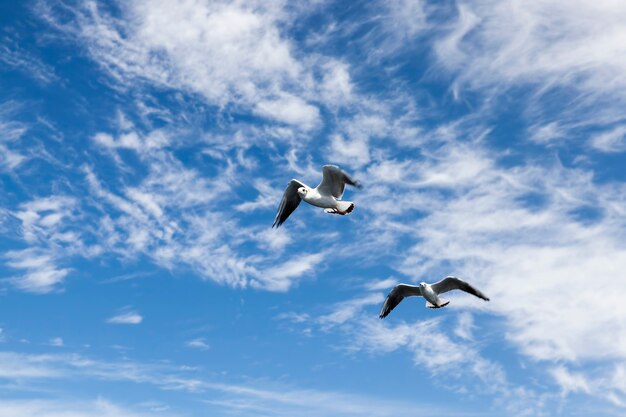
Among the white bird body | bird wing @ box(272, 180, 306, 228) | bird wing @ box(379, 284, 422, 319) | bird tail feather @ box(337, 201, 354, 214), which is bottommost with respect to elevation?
the white bird body

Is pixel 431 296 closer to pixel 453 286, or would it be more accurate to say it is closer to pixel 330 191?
pixel 453 286

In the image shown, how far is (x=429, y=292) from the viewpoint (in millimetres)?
39094

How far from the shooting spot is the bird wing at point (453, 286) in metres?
38.1

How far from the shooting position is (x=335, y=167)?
33.6 m

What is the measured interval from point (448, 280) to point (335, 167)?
33.4ft

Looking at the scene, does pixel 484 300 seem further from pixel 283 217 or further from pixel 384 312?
pixel 283 217

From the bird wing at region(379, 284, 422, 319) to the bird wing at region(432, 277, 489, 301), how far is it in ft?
6.50

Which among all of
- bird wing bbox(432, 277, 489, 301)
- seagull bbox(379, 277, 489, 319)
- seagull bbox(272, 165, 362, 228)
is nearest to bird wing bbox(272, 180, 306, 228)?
seagull bbox(272, 165, 362, 228)

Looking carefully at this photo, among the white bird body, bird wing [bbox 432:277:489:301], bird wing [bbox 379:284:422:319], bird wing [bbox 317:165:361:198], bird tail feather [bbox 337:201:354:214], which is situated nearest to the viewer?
bird wing [bbox 317:165:361:198]

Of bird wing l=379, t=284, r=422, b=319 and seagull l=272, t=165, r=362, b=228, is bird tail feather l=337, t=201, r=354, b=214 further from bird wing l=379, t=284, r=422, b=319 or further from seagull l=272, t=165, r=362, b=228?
bird wing l=379, t=284, r=422, b=319

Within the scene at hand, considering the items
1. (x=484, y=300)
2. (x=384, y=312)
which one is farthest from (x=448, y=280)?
(x=384, y=312)

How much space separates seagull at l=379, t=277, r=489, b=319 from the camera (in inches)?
1515

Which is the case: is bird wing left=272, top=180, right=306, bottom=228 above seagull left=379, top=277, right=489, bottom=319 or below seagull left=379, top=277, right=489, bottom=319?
above

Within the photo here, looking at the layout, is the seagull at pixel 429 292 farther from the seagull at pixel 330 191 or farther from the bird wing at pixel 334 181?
the bird wing at pixel 334 181
